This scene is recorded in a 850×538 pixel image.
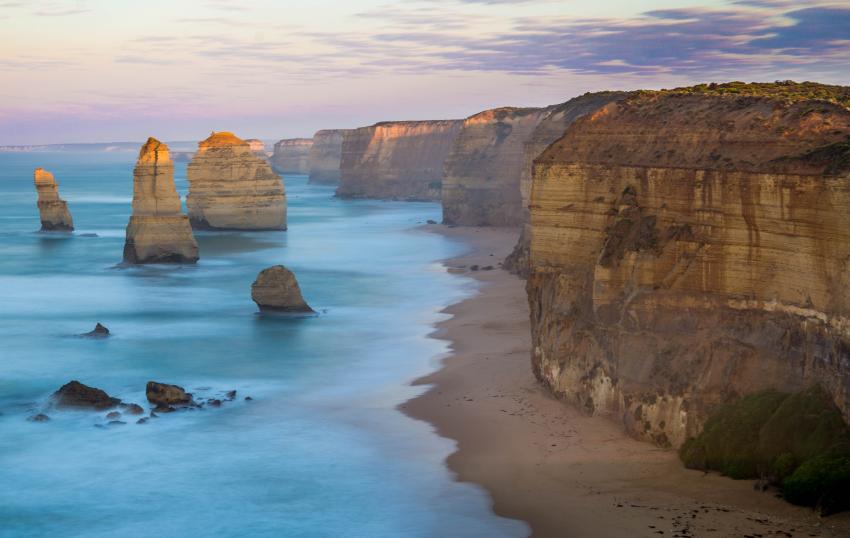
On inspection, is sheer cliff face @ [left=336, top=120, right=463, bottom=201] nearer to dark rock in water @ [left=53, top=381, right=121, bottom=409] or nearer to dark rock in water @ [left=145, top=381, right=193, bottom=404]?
dark rock in water @ [left=145, top=381, right=193, bottom=404]

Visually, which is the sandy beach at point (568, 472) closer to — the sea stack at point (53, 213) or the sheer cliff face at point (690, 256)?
the sheer cliff face at point (690, 256)

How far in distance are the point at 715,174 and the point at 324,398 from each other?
1585 cm

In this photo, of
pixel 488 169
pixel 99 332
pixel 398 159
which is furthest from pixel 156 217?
pixel 398 159

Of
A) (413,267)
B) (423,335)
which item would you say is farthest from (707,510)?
(413,267)

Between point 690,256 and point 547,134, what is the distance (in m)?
41.3

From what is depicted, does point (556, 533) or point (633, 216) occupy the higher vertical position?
point (633, 216)

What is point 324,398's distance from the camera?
3806 centimetres

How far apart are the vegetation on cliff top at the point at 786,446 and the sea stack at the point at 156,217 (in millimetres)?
53011

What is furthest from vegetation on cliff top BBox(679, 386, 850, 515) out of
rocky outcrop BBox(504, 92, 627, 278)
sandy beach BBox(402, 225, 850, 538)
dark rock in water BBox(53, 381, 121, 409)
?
rocky outcrop BBox(504, 92, 627, 278)

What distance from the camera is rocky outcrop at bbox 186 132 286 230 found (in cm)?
10088

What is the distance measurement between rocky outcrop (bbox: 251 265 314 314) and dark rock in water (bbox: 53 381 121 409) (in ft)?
55.7

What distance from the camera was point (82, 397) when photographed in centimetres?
3725

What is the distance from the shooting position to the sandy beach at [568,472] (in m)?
23.4

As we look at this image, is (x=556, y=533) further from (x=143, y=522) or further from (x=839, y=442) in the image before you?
(x=143, y=522)
